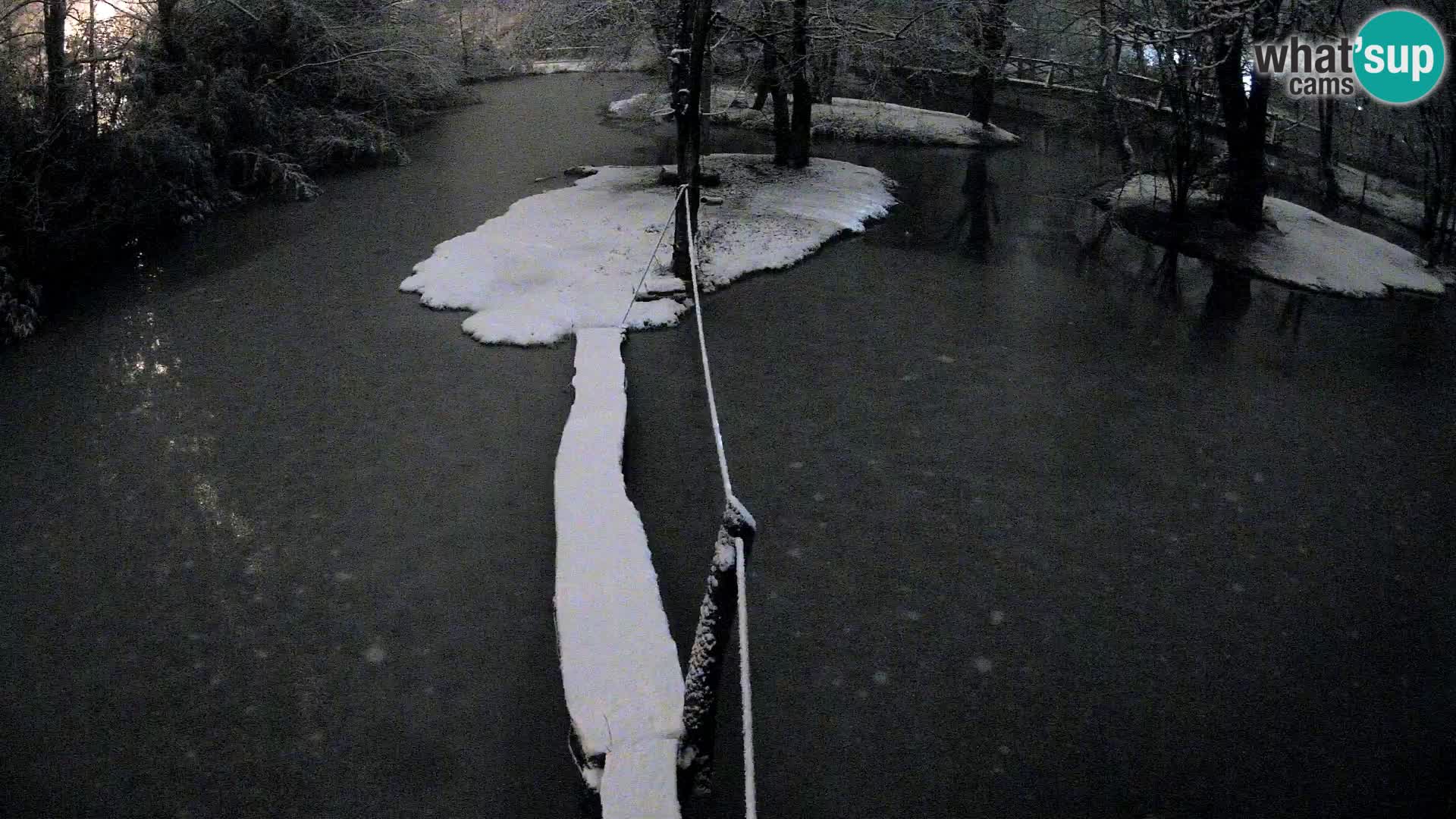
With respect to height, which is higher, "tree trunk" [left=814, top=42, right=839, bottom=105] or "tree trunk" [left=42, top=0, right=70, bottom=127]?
"tree trunk" [left=814, top=42, right=839, bottom=105]

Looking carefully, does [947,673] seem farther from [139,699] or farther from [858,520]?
[139,699]

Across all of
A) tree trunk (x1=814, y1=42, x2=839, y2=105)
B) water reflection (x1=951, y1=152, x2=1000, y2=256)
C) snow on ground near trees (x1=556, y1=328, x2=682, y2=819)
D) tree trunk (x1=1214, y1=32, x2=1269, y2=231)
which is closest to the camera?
snow on ground near trees (x1=556, y1=328, x2=682, y2=819)

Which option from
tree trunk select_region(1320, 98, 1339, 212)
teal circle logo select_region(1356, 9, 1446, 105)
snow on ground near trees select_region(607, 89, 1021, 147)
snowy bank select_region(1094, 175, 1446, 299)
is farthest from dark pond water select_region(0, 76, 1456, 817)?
snow on ground near trees select_region(607, 89, 1021, 147)

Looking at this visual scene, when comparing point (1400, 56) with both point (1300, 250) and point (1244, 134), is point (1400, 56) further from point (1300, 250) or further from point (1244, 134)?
point (1300, 250)

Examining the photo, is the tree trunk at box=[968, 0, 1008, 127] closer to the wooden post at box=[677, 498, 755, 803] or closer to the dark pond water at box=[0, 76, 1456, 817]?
the dark pond water at box=[0, 76, 1456, 817]

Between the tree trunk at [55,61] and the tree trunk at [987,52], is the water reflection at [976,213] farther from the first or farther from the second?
the tree trunk at [55,61]

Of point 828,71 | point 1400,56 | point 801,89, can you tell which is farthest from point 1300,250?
point 828,71

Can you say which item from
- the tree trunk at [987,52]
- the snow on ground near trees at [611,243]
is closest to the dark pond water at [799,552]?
the snow on ground near trees at [611,243]
